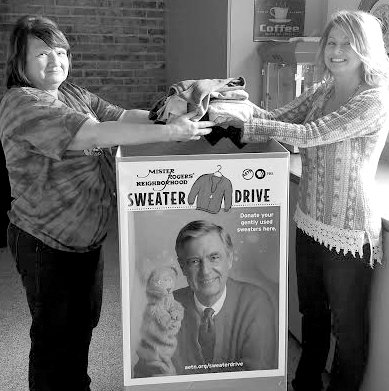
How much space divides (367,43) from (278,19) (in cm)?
131

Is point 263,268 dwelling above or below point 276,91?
below

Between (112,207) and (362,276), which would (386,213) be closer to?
(362,276)

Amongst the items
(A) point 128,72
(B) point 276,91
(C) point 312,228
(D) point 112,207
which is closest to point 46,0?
(A) point 128,72

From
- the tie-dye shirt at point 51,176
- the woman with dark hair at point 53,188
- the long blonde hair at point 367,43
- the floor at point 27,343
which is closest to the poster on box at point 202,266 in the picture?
the woman with dark hair at point 53,188

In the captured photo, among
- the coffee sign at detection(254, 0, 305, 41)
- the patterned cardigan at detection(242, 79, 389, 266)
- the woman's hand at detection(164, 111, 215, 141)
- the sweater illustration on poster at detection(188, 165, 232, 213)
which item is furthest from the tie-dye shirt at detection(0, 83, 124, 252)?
the coffee sign at detection(254, 0, 305, 41)

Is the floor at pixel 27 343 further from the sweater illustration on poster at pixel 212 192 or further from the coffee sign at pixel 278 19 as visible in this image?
the coffee sign at pixel 278 19

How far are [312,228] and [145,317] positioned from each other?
0.63 metres

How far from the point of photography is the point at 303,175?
1730 mm

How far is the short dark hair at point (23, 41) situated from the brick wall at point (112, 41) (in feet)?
9.83

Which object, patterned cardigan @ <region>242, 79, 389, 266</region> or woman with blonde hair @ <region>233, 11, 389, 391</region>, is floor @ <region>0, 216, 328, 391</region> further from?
patterned cardigan @ <region>242, 79, 389, 266</region>

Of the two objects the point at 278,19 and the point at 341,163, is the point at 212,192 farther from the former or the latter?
the point at 278,19

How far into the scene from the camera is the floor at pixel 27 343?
88.8 inches

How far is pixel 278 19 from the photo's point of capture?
9.06 feet

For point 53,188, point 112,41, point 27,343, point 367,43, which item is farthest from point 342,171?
point 112,41
